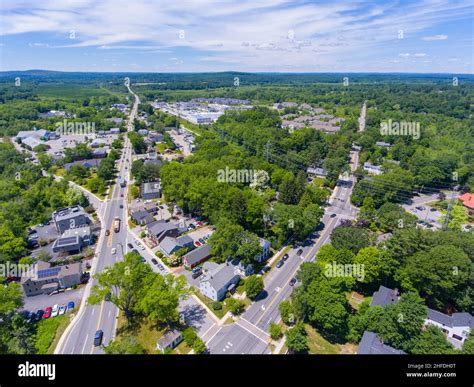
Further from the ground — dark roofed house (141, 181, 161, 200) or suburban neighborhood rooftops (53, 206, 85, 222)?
dark roofed house (141, 181, 161, 200)

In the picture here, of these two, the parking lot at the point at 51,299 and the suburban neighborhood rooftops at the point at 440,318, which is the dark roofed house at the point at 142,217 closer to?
the parking lot at the point at 51,299

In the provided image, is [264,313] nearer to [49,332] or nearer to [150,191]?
[49,332]

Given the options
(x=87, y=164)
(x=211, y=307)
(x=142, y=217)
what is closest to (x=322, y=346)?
(x=211, y=307)

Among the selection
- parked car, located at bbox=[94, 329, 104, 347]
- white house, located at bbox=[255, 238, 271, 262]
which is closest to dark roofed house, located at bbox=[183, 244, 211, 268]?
white house, located at bbox=[255, 238, 271, 262]
